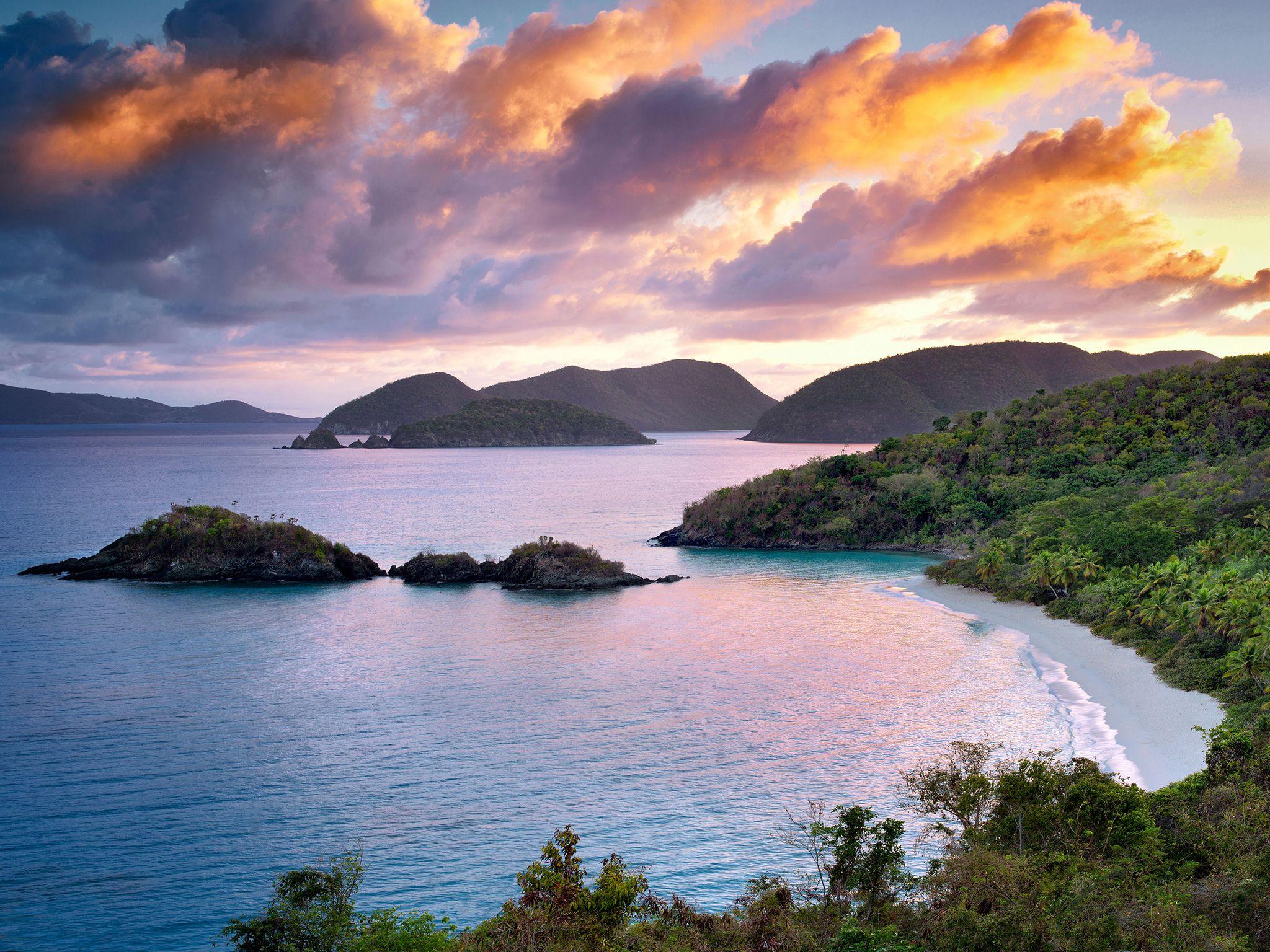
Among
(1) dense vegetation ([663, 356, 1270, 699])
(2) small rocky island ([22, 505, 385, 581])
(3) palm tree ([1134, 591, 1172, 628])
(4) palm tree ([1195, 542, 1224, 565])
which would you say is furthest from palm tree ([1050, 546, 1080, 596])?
(2) small rocky island ([22, 505, 385, 581])

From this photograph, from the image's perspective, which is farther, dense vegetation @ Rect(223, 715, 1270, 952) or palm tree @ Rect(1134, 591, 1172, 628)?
Answer: palm tree @ Rect(1134, 591, 1172, 628)

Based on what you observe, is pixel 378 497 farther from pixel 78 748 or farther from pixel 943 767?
pixel 943 767

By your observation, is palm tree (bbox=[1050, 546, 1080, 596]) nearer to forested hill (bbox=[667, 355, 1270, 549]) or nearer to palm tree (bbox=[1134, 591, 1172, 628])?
palm tree (bbox=[1134, 591, 1172, 628])

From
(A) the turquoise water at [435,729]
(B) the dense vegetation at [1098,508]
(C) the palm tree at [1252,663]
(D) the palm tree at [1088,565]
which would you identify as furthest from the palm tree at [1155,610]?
(C) the palm tree at [1252,663]

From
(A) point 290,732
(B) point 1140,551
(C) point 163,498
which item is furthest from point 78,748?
(C) point 163,498

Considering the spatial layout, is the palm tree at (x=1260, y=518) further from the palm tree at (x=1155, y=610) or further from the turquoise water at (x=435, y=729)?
the turquoise water at (x=435, y=729)

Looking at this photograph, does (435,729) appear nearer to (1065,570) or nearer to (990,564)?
(1065,570)
